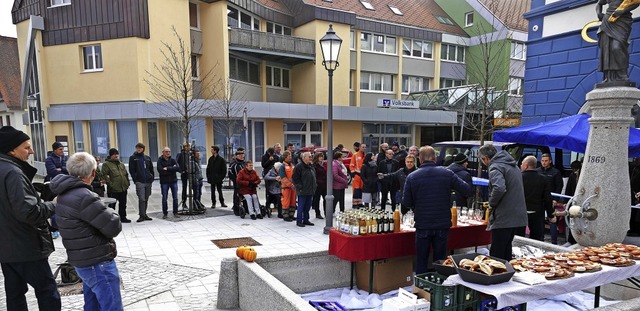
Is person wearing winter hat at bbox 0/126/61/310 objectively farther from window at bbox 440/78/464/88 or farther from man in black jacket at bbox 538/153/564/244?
window at bbox 440/78/464/88

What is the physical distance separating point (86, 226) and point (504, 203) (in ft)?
15.3

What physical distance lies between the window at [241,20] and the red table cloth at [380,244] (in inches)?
720

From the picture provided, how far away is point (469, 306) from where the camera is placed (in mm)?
3459

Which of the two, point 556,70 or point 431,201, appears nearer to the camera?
point 431,201

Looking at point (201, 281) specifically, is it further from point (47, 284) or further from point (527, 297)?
point (527, 297)

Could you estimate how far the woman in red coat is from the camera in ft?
32.0

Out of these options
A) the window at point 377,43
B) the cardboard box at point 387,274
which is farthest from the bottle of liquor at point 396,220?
the window at point 377,43

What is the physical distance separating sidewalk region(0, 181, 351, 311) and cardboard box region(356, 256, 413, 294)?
1100mm

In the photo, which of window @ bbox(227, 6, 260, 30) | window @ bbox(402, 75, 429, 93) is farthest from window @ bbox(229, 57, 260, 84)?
window @ bbox(402, 75, 429, 93)

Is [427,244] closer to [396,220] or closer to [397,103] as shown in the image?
[396,220]

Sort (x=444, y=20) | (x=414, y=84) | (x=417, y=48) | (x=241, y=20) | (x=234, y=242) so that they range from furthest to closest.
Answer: (x=444, y=20)
(x=414, y=84)
(x=417, y=48)
(x=241, y=20)
(x=234, y=242)

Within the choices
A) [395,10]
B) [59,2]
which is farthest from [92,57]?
[395,10]

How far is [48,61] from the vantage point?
18609 mm

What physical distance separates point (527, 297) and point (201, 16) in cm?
2036
